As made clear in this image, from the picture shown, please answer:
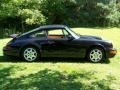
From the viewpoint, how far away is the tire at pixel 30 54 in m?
11.5

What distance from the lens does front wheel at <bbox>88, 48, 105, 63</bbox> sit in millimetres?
11438

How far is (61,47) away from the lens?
11.5 meters

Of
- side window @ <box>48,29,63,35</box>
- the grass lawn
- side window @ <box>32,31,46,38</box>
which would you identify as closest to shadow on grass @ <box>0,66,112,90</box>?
Result: the grass lawn

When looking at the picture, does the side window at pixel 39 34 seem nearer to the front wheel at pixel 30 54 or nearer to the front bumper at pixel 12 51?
the front wheel at pixel 30 54

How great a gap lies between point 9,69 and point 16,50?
1.60 metres

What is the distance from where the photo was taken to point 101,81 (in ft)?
28.1

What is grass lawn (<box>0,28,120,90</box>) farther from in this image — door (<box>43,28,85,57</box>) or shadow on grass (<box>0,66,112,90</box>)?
door (<box>43,28,85,57</box>)

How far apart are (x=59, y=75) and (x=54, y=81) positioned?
0.72 metres

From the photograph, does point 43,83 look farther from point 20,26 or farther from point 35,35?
point 20,26

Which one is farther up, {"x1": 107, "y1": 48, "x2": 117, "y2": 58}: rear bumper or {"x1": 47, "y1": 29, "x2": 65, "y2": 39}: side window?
{"x1": 47, "y1": 29, "x2": 65, "y2": 39}: side window

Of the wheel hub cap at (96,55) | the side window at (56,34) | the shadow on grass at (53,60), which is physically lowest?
the shadow on grass at (53,60)

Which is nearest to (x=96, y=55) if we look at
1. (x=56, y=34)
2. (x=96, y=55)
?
(x=96, y=55)

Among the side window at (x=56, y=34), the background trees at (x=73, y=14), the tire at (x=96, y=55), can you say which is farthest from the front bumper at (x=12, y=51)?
the background trees at (x=73, y=14)

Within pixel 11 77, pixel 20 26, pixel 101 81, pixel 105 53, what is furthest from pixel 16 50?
pixel 20 26
